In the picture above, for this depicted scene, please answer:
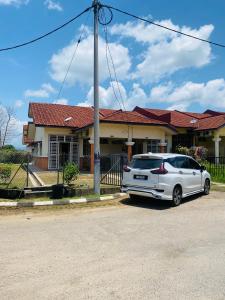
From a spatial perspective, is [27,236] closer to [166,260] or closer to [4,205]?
[166,260]

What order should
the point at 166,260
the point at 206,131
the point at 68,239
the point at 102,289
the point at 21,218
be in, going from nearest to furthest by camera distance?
the point at 102,289, the point at 166,260, the point at 68,239, the point at 21,218, the point at 206,131

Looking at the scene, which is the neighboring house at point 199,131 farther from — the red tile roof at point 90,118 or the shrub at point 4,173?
the shrub at point 4,173

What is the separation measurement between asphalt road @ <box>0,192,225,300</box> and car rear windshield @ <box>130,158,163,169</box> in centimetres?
172

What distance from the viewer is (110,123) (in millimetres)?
23125

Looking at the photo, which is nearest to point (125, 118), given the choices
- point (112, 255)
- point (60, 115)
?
point (60, 115)

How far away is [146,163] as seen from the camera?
11.1 metres

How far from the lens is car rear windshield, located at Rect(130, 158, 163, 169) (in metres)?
10.8

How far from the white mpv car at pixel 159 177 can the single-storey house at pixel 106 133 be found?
10.2m

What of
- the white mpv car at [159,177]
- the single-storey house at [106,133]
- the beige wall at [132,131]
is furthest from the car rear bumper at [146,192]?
the beige wall at [132,131]

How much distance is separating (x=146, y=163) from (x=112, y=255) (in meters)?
5.55

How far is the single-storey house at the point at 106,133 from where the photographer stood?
78.0 ft

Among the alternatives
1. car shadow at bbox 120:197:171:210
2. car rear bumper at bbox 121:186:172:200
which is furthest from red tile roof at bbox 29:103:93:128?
Result: car rear bumper at bbox 121:186:172:200

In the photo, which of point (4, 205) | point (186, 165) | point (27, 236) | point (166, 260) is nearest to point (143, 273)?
point (166, 260)

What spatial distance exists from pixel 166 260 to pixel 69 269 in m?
1.69
